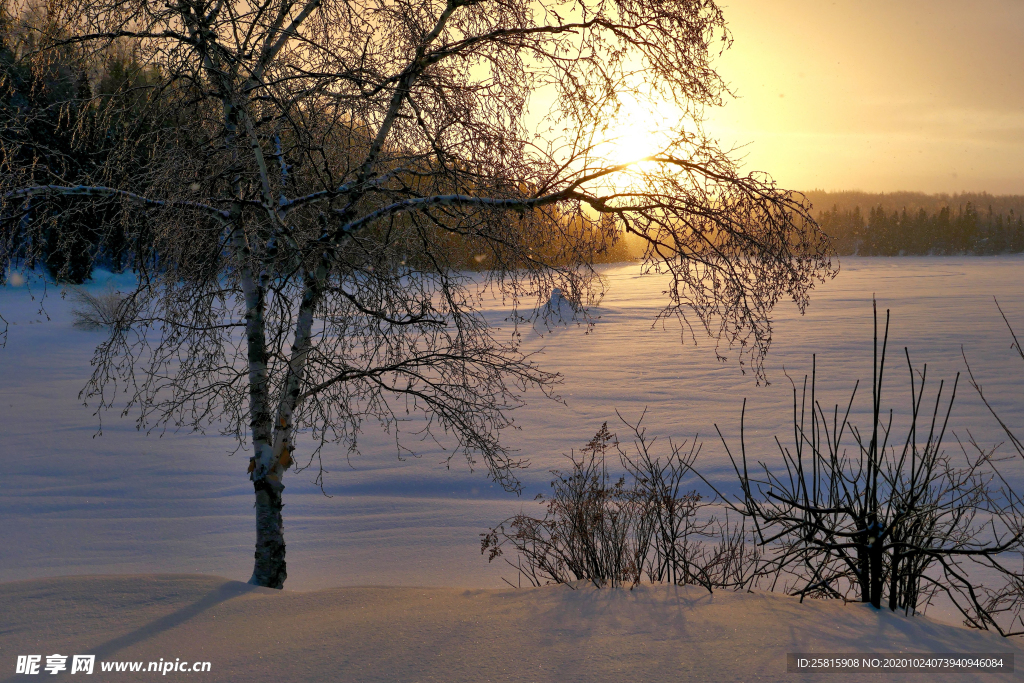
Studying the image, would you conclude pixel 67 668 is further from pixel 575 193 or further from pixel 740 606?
pixel 575 193

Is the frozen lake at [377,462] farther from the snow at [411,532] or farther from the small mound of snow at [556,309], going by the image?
the small mound of snow at [556,309]

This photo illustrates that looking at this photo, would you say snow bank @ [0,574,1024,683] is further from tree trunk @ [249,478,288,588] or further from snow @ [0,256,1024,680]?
tree trunk @ [249,478,288,588]

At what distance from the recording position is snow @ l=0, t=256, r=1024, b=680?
3.29 meters

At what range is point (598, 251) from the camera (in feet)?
15.9

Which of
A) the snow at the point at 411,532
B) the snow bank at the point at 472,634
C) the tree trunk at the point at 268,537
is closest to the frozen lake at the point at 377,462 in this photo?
the snow at the point at 411,532

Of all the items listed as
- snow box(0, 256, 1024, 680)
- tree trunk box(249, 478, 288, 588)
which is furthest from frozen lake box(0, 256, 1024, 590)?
tree trunk box(249, 478, 288, 588)

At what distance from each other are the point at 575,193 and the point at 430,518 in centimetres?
618

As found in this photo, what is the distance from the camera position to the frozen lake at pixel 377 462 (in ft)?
26.6

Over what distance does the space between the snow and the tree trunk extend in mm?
526

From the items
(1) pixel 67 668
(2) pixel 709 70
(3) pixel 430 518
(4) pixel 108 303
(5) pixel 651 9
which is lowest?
(3) pixel 430 518

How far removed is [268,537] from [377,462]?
6.33 metres

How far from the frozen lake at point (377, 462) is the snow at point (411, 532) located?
0.05 meters

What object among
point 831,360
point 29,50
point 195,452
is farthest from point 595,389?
point 29,50

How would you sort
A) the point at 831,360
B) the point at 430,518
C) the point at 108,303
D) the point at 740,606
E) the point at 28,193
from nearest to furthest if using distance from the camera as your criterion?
the point at 740,606 < the point at 28,193 < the point at 430,518 < the point at 831,360 < the point at 108,303
